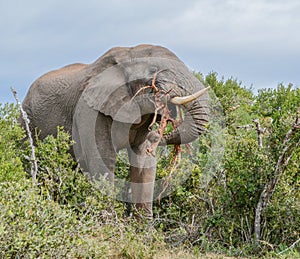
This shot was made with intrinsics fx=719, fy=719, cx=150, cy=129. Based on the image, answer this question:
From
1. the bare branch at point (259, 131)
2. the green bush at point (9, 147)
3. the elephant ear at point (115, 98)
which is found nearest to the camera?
the green bush at point (9, 147)

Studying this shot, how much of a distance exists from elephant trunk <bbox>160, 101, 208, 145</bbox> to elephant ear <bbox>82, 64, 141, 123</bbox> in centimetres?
53

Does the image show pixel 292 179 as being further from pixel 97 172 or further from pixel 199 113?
pixel 97 172

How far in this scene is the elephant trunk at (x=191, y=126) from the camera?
28.0ft

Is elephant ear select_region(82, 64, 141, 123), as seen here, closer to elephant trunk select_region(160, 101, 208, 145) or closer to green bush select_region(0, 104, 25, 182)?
elephant trunk select_region(160, 101, 208, 145)

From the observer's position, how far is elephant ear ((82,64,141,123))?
9.08 meters

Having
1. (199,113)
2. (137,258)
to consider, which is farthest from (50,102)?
(137,258)


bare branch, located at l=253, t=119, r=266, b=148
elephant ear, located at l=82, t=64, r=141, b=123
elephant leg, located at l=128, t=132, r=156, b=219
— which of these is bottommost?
elephant leg, located at l=128, t=132, r=156, b=219

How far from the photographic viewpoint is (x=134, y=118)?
907cm

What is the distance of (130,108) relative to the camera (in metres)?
9.04

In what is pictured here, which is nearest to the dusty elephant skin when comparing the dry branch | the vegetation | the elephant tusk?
the elephant tusk

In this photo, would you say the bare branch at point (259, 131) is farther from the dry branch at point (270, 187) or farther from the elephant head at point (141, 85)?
the elephant head at point (141, 85)

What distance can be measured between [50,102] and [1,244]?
5.69 metres

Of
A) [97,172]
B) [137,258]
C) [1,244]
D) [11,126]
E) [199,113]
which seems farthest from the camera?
[97,172]

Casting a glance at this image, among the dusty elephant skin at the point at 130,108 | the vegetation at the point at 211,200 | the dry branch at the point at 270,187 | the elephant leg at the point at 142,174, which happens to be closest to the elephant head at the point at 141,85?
the dusty elephant skin at the point at 130,108
